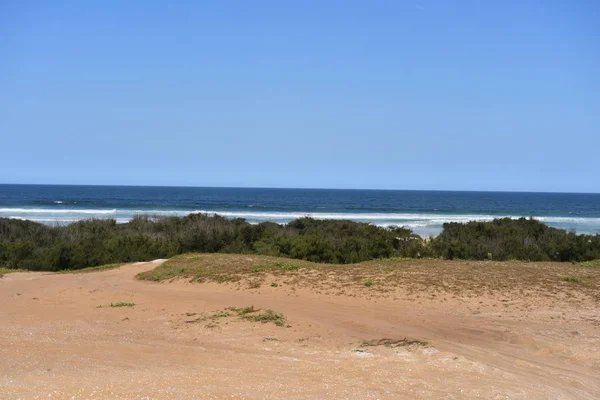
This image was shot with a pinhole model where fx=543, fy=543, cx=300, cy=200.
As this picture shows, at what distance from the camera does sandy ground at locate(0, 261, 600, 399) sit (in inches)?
234

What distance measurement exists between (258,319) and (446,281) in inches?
186

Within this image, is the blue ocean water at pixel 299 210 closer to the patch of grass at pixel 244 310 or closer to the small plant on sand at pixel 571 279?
the patch of grass at pixel 244 310

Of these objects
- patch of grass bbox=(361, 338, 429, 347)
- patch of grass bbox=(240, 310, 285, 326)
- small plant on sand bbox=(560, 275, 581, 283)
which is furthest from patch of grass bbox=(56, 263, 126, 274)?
small plant on sand bbox=(560, 275, 581, 283)

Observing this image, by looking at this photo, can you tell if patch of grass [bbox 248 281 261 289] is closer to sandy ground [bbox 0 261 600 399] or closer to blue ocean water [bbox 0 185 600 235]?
sandy ground [bbox 0 261 600 399]

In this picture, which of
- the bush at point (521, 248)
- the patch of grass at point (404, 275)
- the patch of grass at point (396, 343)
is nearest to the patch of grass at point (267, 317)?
the patch of grass at point (396, 343)

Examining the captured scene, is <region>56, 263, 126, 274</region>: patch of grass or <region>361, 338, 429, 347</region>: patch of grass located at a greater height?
<region>361, 338, 429, 347</region>: patch of grass

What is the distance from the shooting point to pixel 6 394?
5457 millimetres

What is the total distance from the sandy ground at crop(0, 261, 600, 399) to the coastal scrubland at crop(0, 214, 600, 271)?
518cm

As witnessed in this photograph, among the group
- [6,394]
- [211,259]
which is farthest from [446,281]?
[6,394]

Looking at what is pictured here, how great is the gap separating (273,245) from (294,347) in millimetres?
10204

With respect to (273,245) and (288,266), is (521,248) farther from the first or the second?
(288,266)

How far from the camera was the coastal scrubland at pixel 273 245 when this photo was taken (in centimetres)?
1658

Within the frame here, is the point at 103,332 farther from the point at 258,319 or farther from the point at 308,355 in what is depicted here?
the point at 308,355

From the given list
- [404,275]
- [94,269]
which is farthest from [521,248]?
[94,269]
